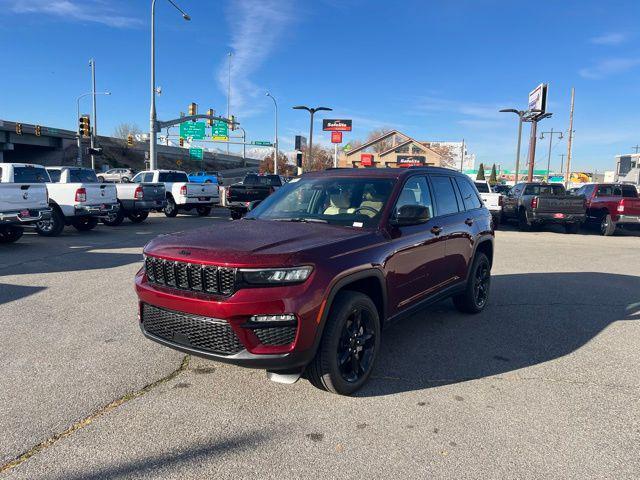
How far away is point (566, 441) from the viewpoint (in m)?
3.12

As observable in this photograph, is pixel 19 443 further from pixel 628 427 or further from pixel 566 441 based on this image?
pixel 628 427

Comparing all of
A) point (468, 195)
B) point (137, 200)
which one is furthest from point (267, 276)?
point (137, 200)

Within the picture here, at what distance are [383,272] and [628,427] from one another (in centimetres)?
206

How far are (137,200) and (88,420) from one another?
14565mm

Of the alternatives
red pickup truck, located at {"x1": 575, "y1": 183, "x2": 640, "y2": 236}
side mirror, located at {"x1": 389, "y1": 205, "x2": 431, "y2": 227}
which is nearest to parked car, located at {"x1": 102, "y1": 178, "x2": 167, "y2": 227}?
side mirror, located at {"x1": 389, "y1": 205, "x2": 431, "y2": 227}

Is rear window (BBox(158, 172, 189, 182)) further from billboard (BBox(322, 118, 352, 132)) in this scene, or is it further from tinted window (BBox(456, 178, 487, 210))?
billboard (BBox(322, 118, 352, 132))

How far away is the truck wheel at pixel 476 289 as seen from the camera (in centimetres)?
583

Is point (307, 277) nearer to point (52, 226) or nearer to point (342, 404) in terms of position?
point (342, 404)

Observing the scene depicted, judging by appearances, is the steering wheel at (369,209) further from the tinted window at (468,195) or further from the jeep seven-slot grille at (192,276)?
the tinted window at (468,195)

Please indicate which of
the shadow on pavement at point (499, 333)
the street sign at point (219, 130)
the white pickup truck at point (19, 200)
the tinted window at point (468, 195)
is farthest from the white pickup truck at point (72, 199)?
the street sign at point (219, 130)

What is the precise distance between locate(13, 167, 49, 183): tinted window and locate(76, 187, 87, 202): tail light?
843 mm

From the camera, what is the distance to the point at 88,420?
10.8 ft

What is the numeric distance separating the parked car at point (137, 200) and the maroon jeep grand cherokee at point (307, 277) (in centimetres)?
1314

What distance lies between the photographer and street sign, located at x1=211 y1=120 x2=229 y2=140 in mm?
55669
